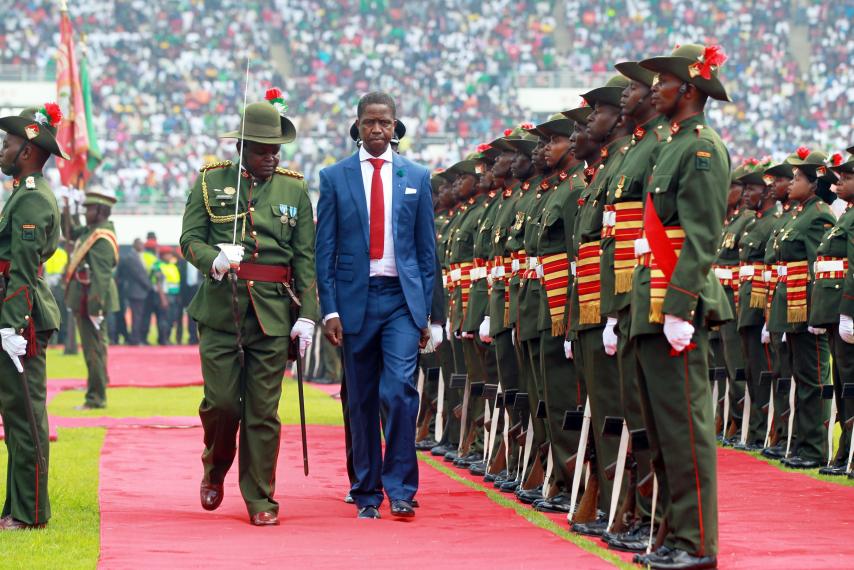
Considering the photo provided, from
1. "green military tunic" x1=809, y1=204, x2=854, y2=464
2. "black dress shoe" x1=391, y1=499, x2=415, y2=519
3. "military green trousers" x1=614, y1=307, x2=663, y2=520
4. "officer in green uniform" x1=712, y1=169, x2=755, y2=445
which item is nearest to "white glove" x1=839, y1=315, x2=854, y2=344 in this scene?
"green military tunic" x1=809, y1=204, x2=854, y2=464

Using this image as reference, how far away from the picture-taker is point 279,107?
9.13m

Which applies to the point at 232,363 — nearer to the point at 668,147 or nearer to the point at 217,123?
the point at 668,147

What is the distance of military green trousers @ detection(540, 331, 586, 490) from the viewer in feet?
30.3

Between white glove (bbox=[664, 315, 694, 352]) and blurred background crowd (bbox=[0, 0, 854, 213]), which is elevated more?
blurred background crowd (bbox=[0, 0, 854, 213])

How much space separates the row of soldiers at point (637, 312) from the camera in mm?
6992

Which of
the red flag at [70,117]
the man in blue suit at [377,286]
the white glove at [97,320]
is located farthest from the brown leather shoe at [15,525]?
the red flag at [70,117]

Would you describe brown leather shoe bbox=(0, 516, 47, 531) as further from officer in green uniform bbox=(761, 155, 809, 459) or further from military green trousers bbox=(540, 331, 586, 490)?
officer in green uniform bbox=(761, 155, 809, 459)

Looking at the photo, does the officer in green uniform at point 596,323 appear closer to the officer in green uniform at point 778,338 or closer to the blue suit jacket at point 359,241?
the blue suit jacket at point 359,241

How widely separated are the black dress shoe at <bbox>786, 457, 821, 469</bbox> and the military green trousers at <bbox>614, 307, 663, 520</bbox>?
4370mm

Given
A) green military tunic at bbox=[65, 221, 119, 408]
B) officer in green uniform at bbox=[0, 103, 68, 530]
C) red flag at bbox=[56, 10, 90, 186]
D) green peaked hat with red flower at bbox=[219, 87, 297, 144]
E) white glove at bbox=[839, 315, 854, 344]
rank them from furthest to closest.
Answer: red flag at bbox=[56, 10, 90, 186]
green military tunic at bbox=[65, 221, 119, 408]
white glove at bbox=[839, 315, 854, 344]
green peaked hat with red flower at bbox=[219, 87, 297, 144]
officer in green uniform at bbox=[0, 103, 68, 530]

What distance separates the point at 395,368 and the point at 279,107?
1.73m

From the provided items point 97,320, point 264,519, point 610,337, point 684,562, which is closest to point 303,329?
point 264,519

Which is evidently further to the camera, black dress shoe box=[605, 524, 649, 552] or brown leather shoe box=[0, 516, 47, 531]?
brown leather shoe box=[0, 516, 47, 531]

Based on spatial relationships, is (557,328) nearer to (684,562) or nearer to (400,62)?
(684,562)
